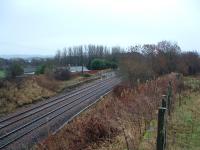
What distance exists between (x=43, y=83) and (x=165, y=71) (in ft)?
61.4

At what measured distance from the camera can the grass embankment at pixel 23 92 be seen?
35750mm

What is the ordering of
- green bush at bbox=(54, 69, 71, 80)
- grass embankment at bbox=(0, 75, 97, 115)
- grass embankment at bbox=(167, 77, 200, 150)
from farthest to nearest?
green bush at bbox=(54, 69, 71, 80), grass embankment at bbox=(0, 75, 97, 115), grass embankment at bbox=(167, 77, 200, 150)

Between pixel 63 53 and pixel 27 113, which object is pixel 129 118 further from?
pixel 63 53

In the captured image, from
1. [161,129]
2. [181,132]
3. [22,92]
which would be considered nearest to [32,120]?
[22,92]

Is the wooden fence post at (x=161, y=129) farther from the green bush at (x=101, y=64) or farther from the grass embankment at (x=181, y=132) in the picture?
the green bush at (x=101, y=64)

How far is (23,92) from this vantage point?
42.0m

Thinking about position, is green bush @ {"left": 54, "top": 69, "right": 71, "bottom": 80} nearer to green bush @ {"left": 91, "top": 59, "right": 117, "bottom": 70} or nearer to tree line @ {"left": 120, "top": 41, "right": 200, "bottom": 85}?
tree line @ {"left": 120, "top": 41, "right": 200, "bottom": 85}

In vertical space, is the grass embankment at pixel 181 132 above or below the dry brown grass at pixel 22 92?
above

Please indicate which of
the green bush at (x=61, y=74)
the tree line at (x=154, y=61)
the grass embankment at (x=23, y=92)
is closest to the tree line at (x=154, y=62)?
the tree line at (x=154, y=61)

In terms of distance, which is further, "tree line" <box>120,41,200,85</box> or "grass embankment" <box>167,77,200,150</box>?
"tree line" <box>120,41,200,85</box>

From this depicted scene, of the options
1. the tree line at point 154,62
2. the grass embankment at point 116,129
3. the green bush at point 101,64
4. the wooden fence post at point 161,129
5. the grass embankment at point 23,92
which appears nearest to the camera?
the wooden fence post at point 161,129

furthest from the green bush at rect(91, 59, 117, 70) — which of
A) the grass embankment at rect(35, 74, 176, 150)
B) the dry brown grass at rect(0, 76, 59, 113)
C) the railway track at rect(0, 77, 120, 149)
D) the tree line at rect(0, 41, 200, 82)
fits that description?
the grass embankment at rect(35, 74, 176, 150)

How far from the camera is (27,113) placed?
102 ft

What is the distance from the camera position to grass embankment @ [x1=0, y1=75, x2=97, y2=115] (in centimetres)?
3575
